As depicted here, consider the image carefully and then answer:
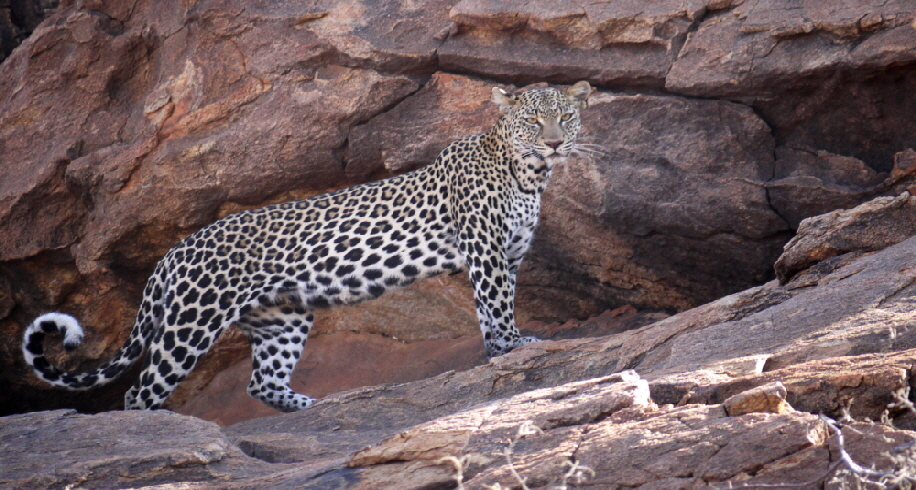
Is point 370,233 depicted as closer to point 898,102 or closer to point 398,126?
point 398,126

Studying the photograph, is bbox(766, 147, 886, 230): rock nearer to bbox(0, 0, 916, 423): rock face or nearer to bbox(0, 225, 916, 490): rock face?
bbox(0, 0, 916, 423): rock face

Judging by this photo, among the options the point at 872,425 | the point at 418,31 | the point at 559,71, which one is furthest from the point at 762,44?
the point at 872,425

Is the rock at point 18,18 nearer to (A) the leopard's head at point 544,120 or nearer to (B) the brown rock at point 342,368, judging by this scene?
(B) the brown rock at point 342,368

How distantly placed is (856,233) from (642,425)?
3.24m

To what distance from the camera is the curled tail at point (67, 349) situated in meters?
7.55

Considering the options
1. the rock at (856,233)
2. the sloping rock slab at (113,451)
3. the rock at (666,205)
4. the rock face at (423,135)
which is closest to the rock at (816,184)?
the rock face at (423,135)

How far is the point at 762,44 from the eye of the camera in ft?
27.6

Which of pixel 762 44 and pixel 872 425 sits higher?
pixel 762 44

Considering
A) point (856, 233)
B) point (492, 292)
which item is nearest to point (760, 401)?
point (856, 233)

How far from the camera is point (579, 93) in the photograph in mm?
8641

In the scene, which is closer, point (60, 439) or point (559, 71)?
point (60, 439)

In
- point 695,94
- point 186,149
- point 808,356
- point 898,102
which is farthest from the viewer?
point 186,149

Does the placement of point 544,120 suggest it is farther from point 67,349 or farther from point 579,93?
point 67,349

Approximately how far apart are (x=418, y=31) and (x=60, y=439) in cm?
596
